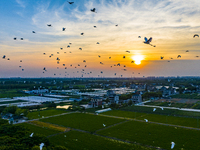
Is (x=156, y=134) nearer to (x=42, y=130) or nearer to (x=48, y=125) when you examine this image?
(x=42, y=130)

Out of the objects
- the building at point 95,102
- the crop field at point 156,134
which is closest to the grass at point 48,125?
the crop field at point 156,134

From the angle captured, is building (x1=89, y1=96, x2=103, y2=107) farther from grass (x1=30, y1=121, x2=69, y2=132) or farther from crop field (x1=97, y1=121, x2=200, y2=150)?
crop field (x1=97, y1=121, x2=200, y2=150)

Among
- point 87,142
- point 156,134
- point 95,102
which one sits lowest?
point 87,142

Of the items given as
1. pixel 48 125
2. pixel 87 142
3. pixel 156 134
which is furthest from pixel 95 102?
pixel 87 142

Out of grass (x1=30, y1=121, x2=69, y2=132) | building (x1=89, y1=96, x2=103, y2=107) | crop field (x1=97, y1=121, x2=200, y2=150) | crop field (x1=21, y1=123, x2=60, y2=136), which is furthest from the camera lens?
building (x1=89, y1=96, x2=103, y2=107)

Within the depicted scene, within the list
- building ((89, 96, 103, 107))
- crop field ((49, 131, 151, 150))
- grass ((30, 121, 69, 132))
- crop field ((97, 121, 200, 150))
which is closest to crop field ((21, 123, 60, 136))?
grass ((30, 121, 69, 132))

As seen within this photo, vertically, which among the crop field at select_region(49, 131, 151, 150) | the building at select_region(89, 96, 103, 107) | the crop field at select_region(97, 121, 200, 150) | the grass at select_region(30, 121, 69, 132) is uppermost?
the building at select_region(89, 96, 103, 107)

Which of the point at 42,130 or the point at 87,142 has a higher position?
the point at 87,142
